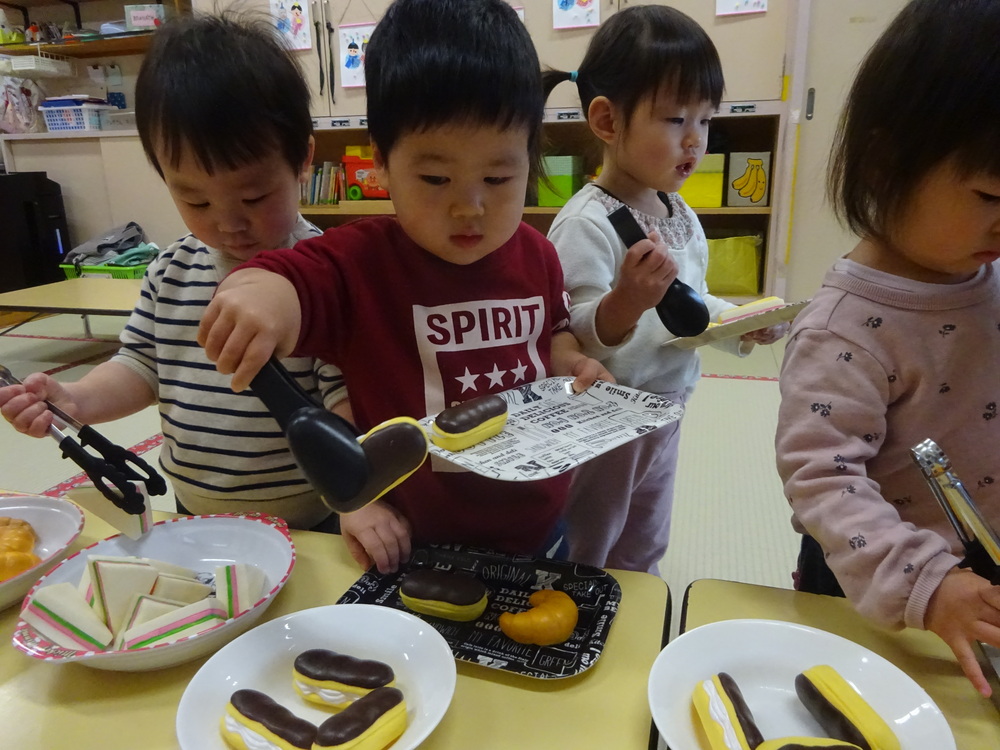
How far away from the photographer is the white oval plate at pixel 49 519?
620 mm

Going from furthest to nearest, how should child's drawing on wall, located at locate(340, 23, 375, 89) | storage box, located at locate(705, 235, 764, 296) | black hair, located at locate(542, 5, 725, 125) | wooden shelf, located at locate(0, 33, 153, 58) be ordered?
wooden shelf, located at locate(0, 33, 153, 58), child's drawing on wall, located at locate(340, 23, 375, 89), storage box, located at locate(705, 235, 764, 296), black hair, located at locate(542, 5, 725, 125)

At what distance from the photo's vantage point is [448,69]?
523 millimetres

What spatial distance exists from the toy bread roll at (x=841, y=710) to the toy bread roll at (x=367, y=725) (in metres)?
0.25

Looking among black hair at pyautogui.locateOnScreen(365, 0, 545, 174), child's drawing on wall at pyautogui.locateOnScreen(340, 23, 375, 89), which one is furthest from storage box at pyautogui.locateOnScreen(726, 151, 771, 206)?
black hair at pyautogui.locateOnScreen(365, 0, 545, 174)

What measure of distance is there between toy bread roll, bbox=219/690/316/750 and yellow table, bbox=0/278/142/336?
2.23m

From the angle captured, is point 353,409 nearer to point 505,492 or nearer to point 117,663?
point 505,492

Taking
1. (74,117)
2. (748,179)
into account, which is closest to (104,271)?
(74,117)

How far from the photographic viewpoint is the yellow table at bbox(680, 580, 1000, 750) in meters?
0.42

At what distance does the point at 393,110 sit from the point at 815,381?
399 millimetres

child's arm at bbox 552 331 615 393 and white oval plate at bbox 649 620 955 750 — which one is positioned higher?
child's arm at bbox 552 331 615 393

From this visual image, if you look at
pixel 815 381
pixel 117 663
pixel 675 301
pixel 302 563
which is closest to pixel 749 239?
pixel 675 301

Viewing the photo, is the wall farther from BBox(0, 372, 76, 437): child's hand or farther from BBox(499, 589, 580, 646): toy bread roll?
BBox(0, 372, 76, 437): child's hand

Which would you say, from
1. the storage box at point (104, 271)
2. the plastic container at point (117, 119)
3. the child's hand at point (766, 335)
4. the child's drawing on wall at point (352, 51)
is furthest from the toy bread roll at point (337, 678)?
the plastic container at point (117, 119)

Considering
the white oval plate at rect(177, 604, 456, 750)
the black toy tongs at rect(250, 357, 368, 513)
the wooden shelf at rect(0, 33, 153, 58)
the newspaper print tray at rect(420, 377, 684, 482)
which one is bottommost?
the white oval plate at rect(177, 604, 456, 750)
